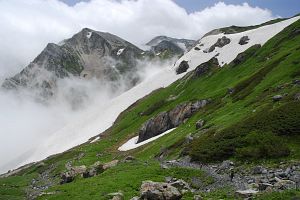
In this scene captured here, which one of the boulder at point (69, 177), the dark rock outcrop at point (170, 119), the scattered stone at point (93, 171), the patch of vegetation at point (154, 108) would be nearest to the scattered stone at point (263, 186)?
the scattered stone at point (93, 171)

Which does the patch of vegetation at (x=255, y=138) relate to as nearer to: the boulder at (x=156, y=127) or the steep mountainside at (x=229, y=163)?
the steep mountainside at (x=229, y=163)

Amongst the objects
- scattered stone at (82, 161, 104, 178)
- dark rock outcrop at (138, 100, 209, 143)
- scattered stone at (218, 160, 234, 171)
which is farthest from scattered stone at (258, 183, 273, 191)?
dark rock outcrop at (138, 100, 209, 143)

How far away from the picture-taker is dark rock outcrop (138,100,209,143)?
127 metres

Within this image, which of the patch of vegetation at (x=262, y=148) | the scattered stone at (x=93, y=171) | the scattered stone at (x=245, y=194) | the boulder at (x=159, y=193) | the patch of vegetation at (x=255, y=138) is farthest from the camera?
the scattered stone at (x=93, y=171)

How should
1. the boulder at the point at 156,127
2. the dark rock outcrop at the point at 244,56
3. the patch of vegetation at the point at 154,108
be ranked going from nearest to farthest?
the boulder at the point at 156,127 < the dark rock outcrop at the point at 244,56 < the patch of vegetation at the point at 154,108

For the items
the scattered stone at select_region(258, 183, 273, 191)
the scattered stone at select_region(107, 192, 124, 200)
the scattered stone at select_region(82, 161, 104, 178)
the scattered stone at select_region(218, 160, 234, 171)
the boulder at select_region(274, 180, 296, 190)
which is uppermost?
the scattered stone at select_region(82, 161, 104, 178)

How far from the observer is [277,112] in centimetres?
5778

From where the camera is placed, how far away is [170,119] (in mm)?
133500

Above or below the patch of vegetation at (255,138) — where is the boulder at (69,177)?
above

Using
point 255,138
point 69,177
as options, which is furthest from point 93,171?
point 255,138

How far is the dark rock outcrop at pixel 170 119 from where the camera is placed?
12655 cm

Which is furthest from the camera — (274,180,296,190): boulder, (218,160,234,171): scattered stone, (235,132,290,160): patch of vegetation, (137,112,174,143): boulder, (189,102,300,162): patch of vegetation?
(137,112,174,143): boulder

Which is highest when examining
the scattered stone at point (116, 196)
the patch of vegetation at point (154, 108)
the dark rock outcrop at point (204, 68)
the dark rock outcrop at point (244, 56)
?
the dark rock outcrop at point (204, 68)

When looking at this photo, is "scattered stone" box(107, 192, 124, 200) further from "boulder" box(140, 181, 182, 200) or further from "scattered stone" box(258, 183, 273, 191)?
"scattered stone" box(258, 183, 273, 191)
